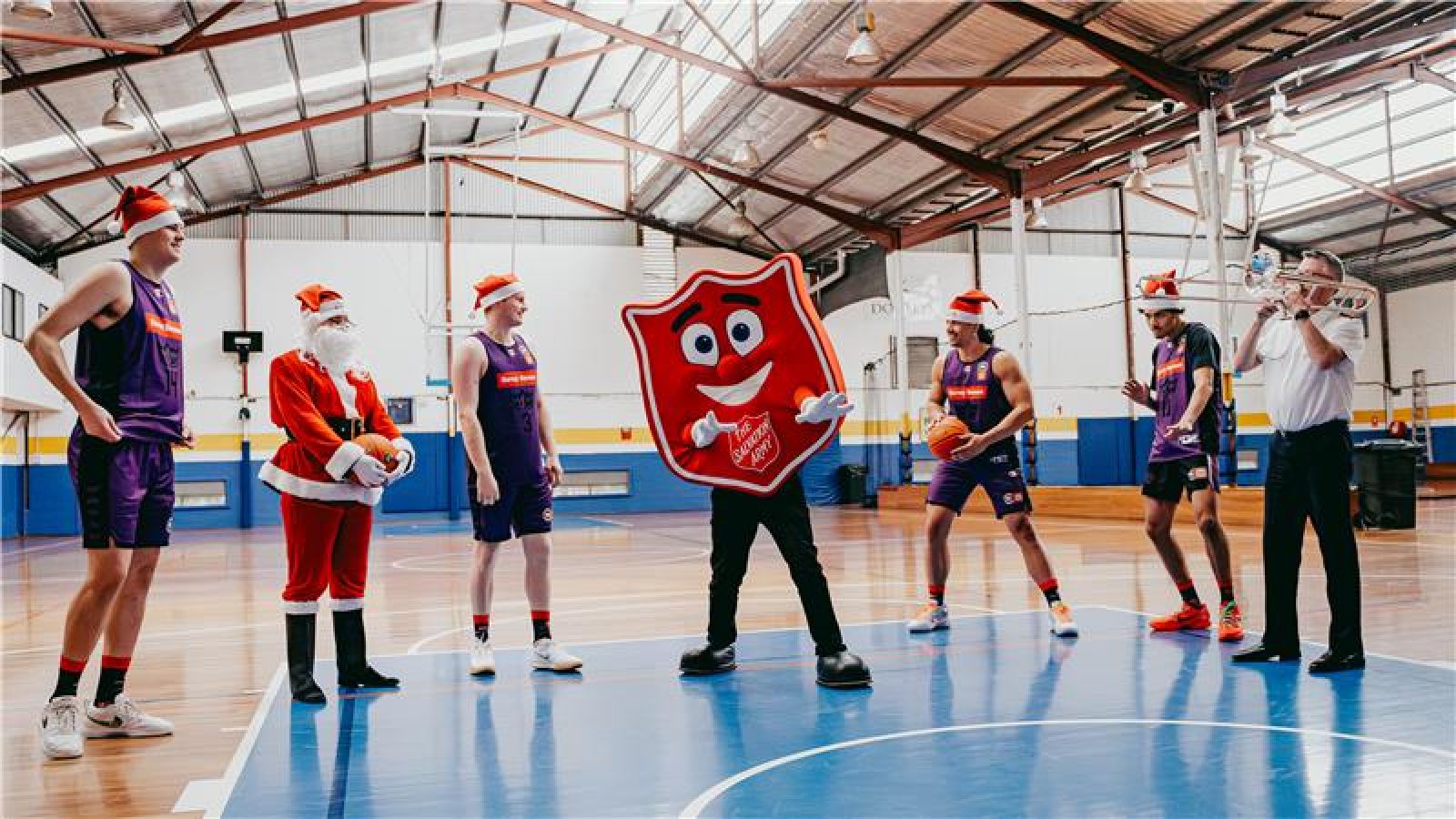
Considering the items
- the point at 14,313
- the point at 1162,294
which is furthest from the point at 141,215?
the point at 14,313

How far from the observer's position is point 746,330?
4664mm

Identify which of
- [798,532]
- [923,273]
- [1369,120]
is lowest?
[798,532]

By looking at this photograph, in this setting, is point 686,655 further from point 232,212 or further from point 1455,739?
point 232,212

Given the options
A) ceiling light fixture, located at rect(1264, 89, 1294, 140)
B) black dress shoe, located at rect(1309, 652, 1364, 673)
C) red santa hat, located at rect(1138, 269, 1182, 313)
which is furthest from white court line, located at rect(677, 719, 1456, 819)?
ceiling light fixture, located at rect(1264, 89, 1294, 140)

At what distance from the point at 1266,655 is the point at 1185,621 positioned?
32.6 inches

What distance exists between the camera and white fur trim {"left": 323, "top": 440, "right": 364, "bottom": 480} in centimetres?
427

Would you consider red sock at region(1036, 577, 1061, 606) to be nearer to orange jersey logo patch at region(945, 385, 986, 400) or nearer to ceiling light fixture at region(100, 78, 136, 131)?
orange jersey logo patch at region(945, 385, 986, 400)

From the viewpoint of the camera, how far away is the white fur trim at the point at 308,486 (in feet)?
14.4

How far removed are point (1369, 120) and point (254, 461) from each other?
2218 centimetres

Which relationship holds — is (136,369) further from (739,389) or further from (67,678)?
(739,389)

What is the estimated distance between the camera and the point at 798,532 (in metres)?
4.61

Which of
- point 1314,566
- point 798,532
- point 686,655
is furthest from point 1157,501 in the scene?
point 1314,566

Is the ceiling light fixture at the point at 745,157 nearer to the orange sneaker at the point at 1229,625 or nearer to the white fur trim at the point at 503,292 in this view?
the white fur trim at the point at 503,292

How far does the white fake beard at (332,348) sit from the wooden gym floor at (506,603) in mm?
1392
